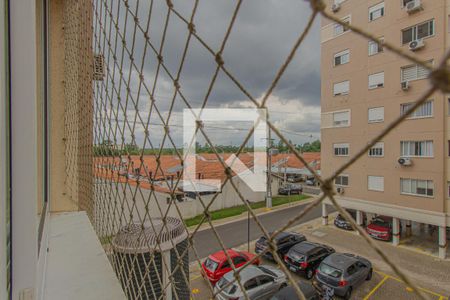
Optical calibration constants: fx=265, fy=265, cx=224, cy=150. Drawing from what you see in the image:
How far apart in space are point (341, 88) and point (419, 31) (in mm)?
1636

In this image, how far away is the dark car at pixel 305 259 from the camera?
4.68 m

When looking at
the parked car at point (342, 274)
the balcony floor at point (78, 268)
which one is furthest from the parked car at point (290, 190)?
the balcony floor at point (78, 268)

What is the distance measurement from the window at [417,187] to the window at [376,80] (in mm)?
1926

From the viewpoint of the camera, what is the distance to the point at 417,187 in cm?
518

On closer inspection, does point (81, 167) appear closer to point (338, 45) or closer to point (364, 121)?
point (364, 121)

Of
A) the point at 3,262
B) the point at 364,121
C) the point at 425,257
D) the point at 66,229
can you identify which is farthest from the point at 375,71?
the point at 3,262

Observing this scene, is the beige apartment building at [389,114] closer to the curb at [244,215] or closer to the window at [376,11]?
the window at [376,11]

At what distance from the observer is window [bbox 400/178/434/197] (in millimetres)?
5031

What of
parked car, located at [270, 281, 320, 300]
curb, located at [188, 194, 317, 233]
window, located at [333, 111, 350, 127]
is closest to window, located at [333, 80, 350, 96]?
window, located at [333, 111, 350, 127]

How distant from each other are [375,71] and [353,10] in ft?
5.64

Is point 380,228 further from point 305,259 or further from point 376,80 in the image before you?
point 376,80

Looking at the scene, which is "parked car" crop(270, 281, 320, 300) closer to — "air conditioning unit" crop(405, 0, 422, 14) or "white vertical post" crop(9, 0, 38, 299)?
"white vertical post" crop(9, 0, 38, 299)

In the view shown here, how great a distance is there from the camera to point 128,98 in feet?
2.70

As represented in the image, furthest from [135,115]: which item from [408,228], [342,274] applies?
[408,228]
